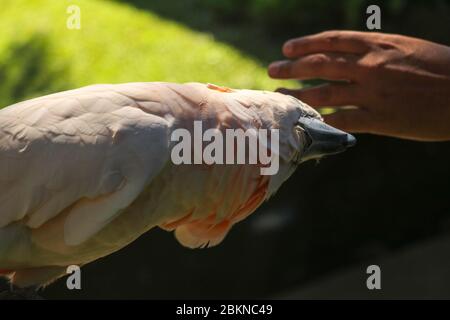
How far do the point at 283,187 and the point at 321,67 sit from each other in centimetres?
207

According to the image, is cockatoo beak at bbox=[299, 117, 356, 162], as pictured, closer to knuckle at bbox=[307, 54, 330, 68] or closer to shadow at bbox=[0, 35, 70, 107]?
knuckle at bbox=[307, 54, 330, 68]

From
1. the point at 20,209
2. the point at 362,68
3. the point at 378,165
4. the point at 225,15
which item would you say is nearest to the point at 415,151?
the point at 378,165

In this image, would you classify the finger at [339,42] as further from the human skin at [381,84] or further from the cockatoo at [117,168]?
the cockatoo at [117,168]

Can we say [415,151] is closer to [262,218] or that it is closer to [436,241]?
[436,241]

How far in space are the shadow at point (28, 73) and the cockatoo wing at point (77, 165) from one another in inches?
109

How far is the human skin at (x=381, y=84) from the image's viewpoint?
240 centimetres

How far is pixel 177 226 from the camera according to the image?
2068 mm

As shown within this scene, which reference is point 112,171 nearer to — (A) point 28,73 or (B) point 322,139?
(B) point 322,139

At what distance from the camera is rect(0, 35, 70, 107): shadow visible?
4.70m

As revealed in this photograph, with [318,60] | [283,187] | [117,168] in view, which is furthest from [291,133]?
[283,187]

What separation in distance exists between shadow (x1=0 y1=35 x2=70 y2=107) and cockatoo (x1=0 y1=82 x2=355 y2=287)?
2.74m

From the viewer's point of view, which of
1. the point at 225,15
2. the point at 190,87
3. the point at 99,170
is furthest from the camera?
the point at 225,15

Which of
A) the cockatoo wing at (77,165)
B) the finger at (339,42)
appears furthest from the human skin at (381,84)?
the cockatoo wing at (77,165)

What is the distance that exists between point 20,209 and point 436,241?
151 inches
